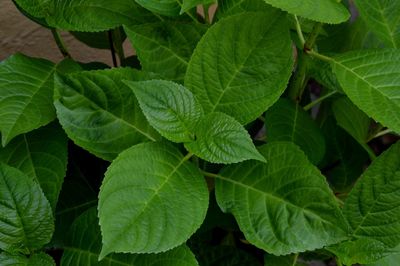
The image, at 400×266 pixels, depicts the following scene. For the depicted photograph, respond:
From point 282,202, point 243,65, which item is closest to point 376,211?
point 282,202

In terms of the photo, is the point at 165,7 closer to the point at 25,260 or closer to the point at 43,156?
the point at 43,156

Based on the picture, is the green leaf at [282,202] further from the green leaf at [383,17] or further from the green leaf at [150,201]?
the green leaf at [383,17]

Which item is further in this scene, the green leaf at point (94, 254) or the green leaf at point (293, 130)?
the green leaf at point (293, 130)

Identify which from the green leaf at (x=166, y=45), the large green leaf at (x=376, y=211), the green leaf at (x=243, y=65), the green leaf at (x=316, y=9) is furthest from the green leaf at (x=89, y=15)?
the large green leaf at (x=376, y=211)

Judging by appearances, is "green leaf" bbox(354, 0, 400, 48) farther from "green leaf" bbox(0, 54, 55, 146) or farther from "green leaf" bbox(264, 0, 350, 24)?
"green leaf" bbox(0, 54, 55, 146)

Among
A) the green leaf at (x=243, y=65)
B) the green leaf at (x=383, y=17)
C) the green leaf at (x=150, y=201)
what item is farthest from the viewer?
the green leaf at (x=383, y=17)
